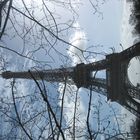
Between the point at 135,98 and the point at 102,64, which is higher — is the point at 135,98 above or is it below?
below

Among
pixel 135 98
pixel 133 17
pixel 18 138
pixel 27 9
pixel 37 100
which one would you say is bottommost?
pixel 18 138

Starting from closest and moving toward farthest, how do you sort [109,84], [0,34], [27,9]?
[0,34] → [27,9] → [109,84]

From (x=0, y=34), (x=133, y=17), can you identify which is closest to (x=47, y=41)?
(x=0, y=34)

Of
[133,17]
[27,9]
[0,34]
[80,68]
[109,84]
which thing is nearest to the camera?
[0,34]

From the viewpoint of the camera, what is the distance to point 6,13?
8.05 meters

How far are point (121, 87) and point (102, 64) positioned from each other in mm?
2591

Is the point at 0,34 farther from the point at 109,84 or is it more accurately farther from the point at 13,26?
the point at 109,84

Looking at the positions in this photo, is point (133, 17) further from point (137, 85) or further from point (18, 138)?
point (18, 138)

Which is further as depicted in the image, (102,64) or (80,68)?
(80,68)

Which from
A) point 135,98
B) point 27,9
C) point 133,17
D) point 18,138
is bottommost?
point 18,138

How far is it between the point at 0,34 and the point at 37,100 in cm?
183

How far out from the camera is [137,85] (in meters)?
39.3

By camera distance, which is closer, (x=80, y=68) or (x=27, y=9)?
(x=27, y=9)

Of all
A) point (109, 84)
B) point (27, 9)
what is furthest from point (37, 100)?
point (109, 84)
